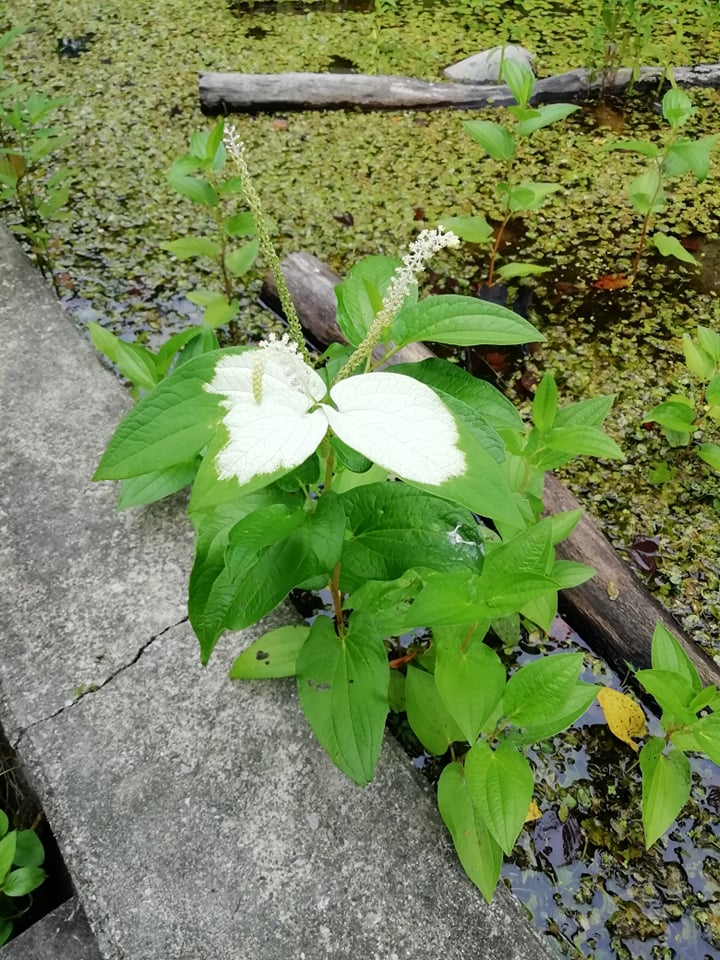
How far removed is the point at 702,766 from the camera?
1.41 metres

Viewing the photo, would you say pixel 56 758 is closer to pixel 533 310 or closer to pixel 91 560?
pixel 91 560

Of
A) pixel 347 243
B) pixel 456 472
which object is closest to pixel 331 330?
pixel 347 243

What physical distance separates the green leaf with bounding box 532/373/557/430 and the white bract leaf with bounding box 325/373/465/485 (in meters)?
0.63

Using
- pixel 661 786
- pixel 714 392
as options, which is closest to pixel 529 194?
pixel 714 392

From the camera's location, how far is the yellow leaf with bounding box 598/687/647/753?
1438 millimetres

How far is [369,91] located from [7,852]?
2.95 meters

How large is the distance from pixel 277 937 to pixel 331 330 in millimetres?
1551

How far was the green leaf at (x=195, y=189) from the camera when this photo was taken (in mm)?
1858

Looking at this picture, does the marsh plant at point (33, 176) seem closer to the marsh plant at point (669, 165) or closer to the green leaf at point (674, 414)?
the marsh plant at point (669, 165)

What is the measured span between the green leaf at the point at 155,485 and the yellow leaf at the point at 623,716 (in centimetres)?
94

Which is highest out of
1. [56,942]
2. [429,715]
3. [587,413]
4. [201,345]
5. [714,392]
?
[201,345]

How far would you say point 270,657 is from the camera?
1207mm

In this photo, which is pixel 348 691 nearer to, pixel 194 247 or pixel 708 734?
pixel 708 734

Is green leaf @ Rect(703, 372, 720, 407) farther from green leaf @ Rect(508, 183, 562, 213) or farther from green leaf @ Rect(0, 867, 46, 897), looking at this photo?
green leaf @ Rect(0, 867, 46, 897)
